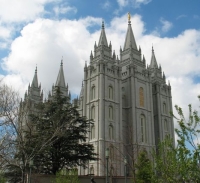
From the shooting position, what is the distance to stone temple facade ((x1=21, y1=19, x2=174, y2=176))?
1672 inches

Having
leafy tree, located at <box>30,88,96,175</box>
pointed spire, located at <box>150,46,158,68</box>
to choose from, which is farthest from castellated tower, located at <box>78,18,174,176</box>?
leafy tree, located at <box>30,88,96,175</box>

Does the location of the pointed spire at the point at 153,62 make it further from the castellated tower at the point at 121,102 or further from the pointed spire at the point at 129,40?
the pointed spire at the point at 129,40

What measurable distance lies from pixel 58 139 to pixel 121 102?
24.2 metres

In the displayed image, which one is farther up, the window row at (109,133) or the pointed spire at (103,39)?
the pointed spire at (103,39)

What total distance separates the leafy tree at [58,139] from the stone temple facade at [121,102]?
14111 millimetres

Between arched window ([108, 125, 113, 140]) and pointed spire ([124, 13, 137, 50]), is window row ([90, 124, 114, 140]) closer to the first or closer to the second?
arched window ([108, 125, 113, 140])

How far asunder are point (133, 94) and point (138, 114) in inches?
137

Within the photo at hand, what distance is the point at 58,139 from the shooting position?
932 inches

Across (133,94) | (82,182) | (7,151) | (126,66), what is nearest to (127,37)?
(126,66)

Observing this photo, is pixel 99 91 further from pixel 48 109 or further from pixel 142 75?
pixel 48 109

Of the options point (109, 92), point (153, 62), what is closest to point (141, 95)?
point (109, 92)

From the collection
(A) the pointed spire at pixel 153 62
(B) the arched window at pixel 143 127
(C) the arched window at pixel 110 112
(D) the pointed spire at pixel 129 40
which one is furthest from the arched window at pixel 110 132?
(A) the pointed spire at pixel 153 62

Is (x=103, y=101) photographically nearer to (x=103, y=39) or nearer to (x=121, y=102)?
(x=121, y=102)

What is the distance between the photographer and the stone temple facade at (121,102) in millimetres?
42469
